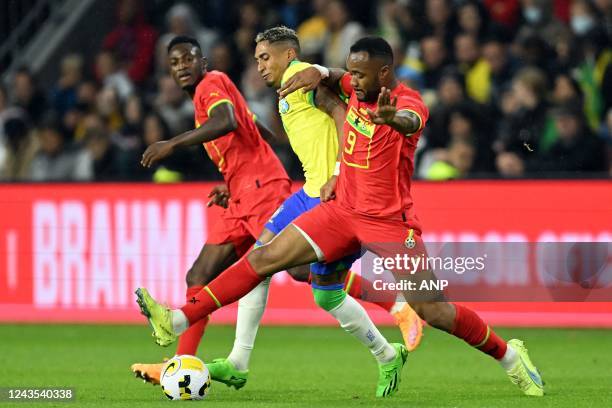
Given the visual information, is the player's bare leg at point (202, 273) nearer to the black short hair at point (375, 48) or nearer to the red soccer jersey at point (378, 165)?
the red soccer jersey at point (378, 165)

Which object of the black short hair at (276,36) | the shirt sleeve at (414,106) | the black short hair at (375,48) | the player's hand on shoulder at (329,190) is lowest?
the player's hand on shoulder at (329,190)

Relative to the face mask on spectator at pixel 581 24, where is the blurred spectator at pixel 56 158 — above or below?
below

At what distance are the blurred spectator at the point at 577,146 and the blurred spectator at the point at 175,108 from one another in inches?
171

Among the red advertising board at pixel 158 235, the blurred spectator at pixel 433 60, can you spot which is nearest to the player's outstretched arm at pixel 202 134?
the red advertising board at pixel 158 235

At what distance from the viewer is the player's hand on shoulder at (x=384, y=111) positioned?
24.0 ft

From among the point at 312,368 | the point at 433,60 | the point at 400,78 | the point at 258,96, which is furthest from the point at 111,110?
the point at 312,368

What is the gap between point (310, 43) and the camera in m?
16.2

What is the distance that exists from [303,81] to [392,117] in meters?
0.97

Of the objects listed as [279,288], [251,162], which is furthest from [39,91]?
[251,162]

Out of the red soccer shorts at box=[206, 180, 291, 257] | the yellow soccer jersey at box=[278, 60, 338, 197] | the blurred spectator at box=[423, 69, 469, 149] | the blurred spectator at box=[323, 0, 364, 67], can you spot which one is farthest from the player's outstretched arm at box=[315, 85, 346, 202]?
the blurred spectator at box=[323, 0, 364, 67]

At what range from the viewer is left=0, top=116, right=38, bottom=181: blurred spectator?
54.4 ft

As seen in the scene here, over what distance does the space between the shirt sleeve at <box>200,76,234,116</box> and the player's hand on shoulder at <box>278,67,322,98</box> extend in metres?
0.73

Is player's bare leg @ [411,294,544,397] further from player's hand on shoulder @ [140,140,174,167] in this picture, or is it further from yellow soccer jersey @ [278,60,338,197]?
player's hand on shoulder @ [140,140,174,167]

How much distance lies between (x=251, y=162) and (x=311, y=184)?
52 cm
